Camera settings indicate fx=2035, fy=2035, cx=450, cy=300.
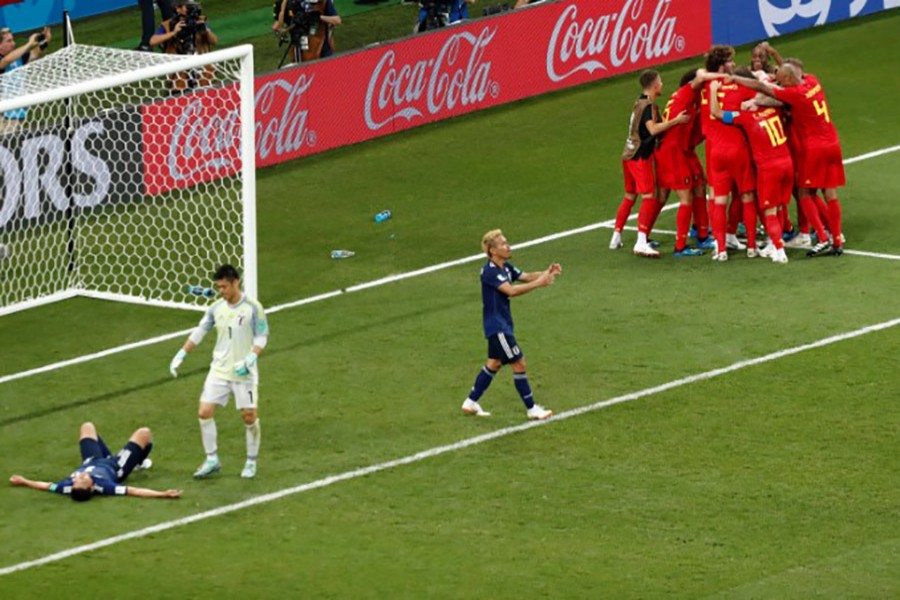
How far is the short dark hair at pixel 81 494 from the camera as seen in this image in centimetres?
1680

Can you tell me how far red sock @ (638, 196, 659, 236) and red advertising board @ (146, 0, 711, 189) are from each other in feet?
18.3

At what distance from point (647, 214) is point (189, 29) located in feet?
28.1

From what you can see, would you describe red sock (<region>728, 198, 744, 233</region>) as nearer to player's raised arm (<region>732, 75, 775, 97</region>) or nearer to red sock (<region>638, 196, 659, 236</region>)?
red sock (<region>638, 196, 659, 236</region>)

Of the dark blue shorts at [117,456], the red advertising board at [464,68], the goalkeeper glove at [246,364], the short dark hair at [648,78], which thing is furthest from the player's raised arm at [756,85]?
the dark blue shorts at [117,456]

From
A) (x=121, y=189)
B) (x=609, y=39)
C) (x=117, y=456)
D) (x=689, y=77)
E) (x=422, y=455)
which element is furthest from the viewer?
(x=609, y=39)

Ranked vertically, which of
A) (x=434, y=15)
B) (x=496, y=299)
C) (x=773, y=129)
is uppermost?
(x=496, y=299)

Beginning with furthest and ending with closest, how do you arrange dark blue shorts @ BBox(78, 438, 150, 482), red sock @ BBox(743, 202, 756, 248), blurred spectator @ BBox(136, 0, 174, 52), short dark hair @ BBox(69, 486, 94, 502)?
blurred spectator @ BBox(136, 0, 174, 52) → red sock @ BBox(743, 202, 756, 248) → dark blue shorts @ BBox(78, 438, 150, 482) → short dark hair @ BBox(69, 486, 94, 502)

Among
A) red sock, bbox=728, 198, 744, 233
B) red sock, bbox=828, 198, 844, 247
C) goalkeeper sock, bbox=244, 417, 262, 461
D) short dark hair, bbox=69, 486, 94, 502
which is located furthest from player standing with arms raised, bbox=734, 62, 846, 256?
short dark hair, bbox=69, 486, 94, 502

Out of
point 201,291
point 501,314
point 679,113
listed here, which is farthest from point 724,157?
point 201,291

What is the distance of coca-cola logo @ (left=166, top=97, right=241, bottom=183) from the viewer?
25281 mm

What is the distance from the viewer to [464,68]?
1198 inches

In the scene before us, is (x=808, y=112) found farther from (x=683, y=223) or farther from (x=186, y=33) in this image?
(x=186, y=33)

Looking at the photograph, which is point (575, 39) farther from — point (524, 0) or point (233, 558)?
point (233, 558)

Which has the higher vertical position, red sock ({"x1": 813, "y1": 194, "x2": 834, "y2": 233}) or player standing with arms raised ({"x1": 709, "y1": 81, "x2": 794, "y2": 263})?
player standing with arms raised ({"x1": 709, "y1": 81, "x2": 794, "y2": 263})
